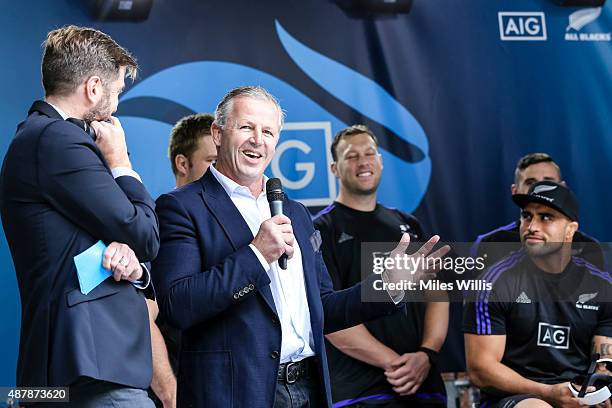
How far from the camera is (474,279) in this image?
4.24m

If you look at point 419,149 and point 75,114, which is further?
point 419,149

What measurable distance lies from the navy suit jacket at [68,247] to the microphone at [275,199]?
1.19 feet

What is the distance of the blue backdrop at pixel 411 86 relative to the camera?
427cm

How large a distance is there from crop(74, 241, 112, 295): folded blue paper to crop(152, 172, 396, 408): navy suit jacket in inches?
10.4

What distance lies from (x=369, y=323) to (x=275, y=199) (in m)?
1.72

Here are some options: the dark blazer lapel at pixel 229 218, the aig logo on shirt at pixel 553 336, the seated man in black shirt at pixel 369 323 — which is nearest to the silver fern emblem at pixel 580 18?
the seated man in black shirt at pixel 369 323

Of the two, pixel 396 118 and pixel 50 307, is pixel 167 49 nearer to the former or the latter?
pixel 396 118

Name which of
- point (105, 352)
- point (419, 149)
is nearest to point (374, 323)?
→ point (419, 149)

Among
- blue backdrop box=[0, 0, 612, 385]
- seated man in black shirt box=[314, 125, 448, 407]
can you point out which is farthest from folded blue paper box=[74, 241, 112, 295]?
blue backdrop box=[0, 0, 612, 385]

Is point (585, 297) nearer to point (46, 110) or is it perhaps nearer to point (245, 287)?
point (245, 287)

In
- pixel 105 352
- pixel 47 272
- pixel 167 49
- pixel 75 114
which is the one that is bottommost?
pixel 105 352

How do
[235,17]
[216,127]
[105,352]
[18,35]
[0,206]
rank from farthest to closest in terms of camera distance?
[235,17] → [18,35] → [216,127] → [0,206] → [105,352]

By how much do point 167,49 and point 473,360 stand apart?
2.06 meters

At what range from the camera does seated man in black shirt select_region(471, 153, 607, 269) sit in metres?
4.37
